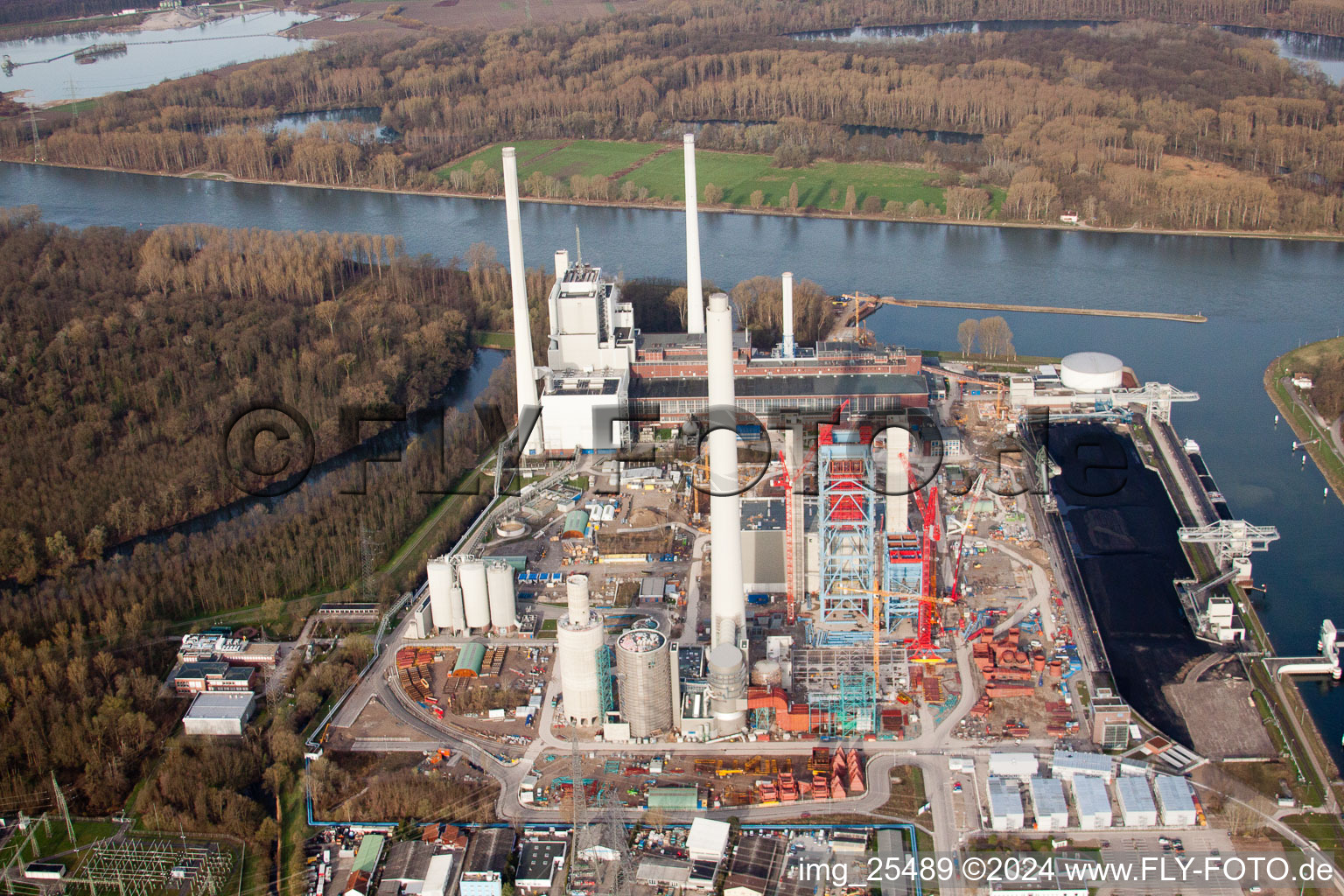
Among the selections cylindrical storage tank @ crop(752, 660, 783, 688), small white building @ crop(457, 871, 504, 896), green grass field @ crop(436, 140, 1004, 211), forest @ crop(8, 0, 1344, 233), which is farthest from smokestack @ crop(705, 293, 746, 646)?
green grass field @ crop(436, 140, 1004, 211)

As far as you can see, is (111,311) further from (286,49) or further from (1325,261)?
(286,49)

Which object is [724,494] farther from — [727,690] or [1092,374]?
[1092,374]

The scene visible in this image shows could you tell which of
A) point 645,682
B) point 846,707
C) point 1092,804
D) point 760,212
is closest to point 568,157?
point 760,212

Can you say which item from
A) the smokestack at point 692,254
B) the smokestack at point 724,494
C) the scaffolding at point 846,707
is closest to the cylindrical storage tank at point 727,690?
the smokestack at point 724,494

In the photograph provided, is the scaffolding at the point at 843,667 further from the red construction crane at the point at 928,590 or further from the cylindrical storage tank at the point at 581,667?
the cylindrical storage tank at the point at 581,667

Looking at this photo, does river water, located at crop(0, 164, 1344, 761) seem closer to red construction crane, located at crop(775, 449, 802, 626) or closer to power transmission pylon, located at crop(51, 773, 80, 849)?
red construction crane, located at crop(775, 449, 802, 626)

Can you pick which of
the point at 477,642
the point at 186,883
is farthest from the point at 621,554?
the point at 186,883
